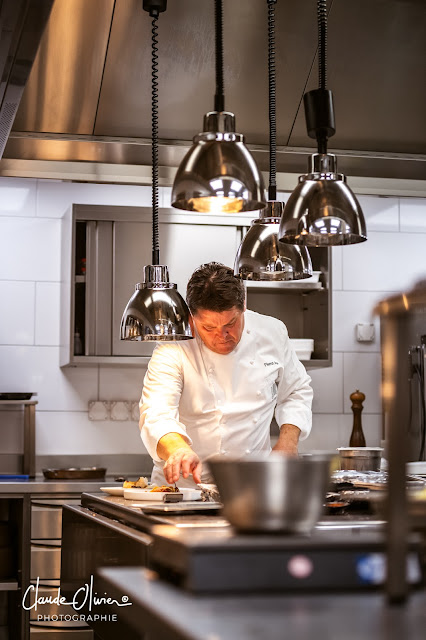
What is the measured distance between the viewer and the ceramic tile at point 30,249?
4.98m

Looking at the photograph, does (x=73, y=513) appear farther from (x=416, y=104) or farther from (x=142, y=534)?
(x=416, y=104)

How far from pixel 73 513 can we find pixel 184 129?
1438 millimetres

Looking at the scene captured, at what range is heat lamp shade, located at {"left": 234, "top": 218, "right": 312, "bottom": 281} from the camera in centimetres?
285

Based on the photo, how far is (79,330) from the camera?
4.75 meters

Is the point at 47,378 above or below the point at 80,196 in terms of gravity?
below

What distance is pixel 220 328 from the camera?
133 inches

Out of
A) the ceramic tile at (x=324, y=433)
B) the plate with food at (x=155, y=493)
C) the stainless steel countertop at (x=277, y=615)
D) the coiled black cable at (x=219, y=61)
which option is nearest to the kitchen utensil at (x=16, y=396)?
the ceramic tile at (x=324, y=433)

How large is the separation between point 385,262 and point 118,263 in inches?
66.3

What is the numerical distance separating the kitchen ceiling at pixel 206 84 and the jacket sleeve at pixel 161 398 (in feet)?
2.42

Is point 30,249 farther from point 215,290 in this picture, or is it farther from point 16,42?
point 16,42

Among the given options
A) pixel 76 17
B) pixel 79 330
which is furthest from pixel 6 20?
pixel 79 330

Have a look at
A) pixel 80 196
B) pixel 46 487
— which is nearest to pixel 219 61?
pixel 46 487

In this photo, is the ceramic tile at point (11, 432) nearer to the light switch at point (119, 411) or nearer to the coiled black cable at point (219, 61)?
the light switch at point (119, 411)

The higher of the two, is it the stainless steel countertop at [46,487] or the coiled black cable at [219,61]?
the coiled black cable at [219,61]
